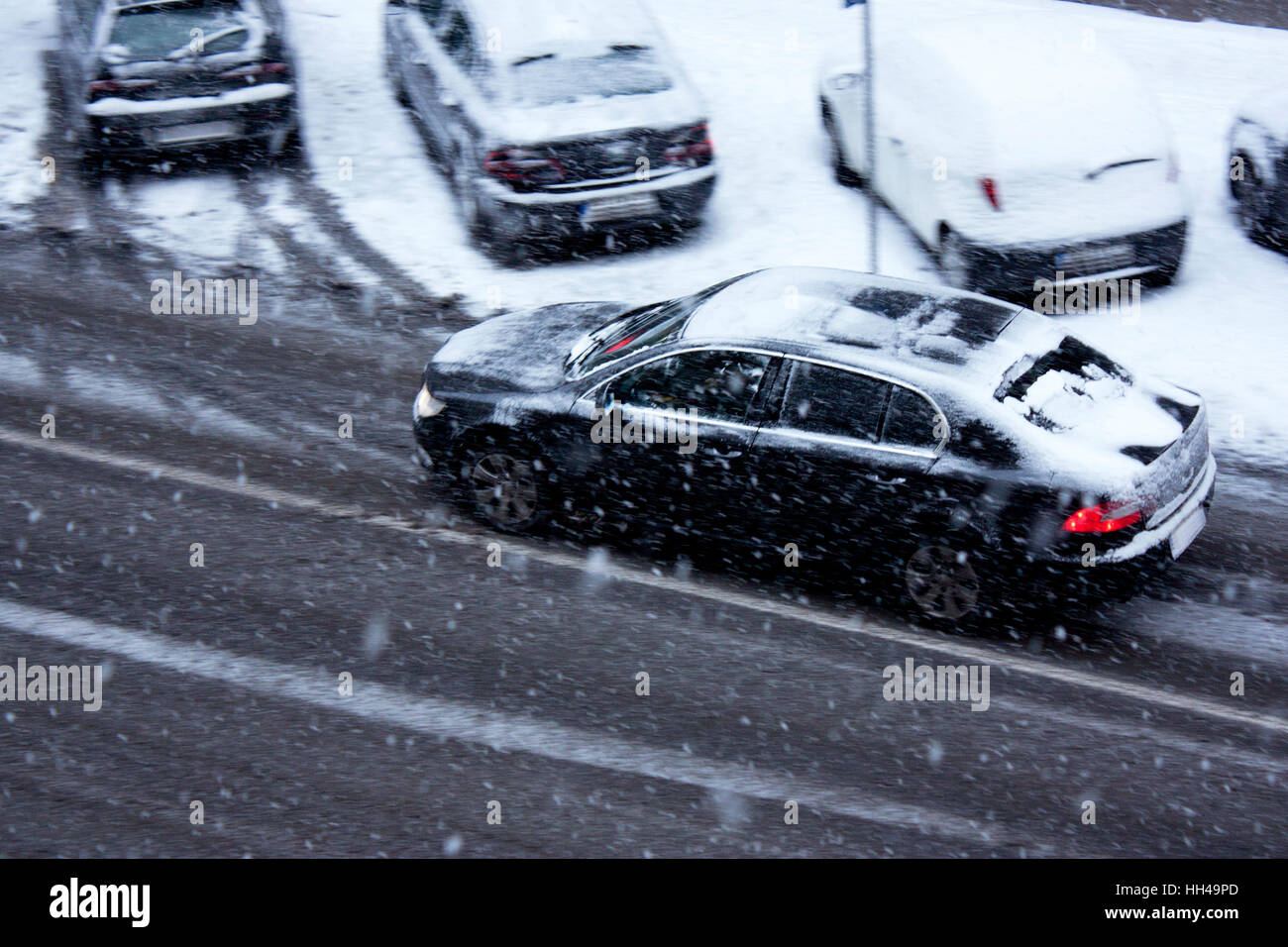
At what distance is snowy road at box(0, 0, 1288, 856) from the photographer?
5.97 metres

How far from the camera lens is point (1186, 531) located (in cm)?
709

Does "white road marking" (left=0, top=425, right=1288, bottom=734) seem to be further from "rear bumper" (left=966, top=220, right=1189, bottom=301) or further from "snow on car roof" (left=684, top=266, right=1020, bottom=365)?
"rear bumper" (left=966, top=220, right=1189, bottom=301)

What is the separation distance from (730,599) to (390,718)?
2.07m

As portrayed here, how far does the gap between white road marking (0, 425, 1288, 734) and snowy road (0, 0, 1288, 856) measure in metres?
0.02

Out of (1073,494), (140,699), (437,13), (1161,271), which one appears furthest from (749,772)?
(437,13)

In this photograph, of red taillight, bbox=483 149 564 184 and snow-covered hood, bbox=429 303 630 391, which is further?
red taillight, bbox=483 149 564 184

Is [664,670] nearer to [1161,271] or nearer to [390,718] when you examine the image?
[390,718]

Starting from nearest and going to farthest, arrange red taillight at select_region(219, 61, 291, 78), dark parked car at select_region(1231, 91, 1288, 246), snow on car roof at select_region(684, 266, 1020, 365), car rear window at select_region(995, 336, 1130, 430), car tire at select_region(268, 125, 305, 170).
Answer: car rear window at select_region(995, 336, 1130, 430) < snow on car roof at select_region(684, 266, 1020, 365) < dark parked car at select_region(1231, 91, 1288, 246) < red taillight at select_region(219, 61, 291, 78) < car tire at select_region(268, 125, 305, 170)

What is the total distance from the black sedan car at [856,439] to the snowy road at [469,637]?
0.42m

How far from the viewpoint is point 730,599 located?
7.55 m

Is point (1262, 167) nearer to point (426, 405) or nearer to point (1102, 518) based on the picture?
point (1102, 518)

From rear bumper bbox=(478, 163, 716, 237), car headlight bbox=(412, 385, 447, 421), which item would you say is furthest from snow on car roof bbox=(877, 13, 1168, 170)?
car headlight bbox=(412, 385, 447, 421)

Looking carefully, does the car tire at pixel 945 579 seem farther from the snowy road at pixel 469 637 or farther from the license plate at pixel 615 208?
the license plate at pixel 615 208

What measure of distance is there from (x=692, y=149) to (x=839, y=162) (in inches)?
84.8
